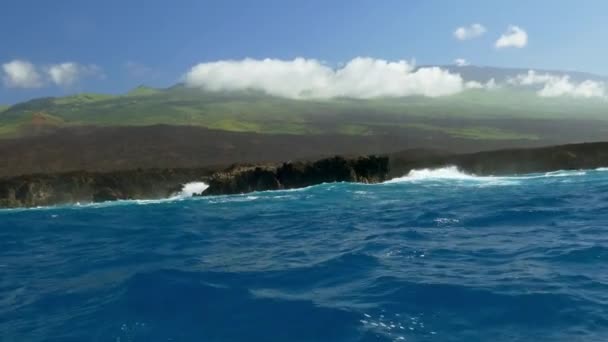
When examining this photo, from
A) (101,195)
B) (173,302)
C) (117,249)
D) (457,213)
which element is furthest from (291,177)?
(173,302)

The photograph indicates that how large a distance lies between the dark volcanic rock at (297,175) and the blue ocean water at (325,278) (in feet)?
64.0

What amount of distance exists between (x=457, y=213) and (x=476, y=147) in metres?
57.9

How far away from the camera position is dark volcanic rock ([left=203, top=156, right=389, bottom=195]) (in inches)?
1626

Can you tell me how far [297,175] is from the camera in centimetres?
4203

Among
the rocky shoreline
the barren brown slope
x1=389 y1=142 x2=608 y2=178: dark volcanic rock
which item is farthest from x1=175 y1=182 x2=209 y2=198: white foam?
x1=389 y1=142 x2=608 y2=178: dark volcanic rock

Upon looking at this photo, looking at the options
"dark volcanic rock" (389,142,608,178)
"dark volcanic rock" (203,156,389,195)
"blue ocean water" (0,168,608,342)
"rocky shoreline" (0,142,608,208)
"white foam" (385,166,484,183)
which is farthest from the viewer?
"dark volcanic rock" (389,142,608,178)

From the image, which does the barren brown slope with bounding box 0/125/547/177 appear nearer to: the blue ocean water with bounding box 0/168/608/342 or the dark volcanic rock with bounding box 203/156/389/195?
the dark volcanic rock with bounding box 203/156/389/195

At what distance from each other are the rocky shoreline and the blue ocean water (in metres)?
20.0

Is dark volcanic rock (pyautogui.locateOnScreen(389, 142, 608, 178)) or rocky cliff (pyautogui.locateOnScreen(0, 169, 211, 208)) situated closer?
rocky cliff (pyautogui.locateOnScreen(0, 169, 211, 208))

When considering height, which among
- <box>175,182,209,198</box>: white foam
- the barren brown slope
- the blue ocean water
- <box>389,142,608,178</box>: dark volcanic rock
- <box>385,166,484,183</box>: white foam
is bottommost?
the blue ocean water

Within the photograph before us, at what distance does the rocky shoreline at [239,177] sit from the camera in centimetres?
4162

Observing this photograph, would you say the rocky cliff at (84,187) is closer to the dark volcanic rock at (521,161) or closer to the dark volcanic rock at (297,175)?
the dark volcanic rock at (297,175)

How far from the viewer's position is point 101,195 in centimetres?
4147

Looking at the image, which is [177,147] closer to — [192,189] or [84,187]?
[84,187]
